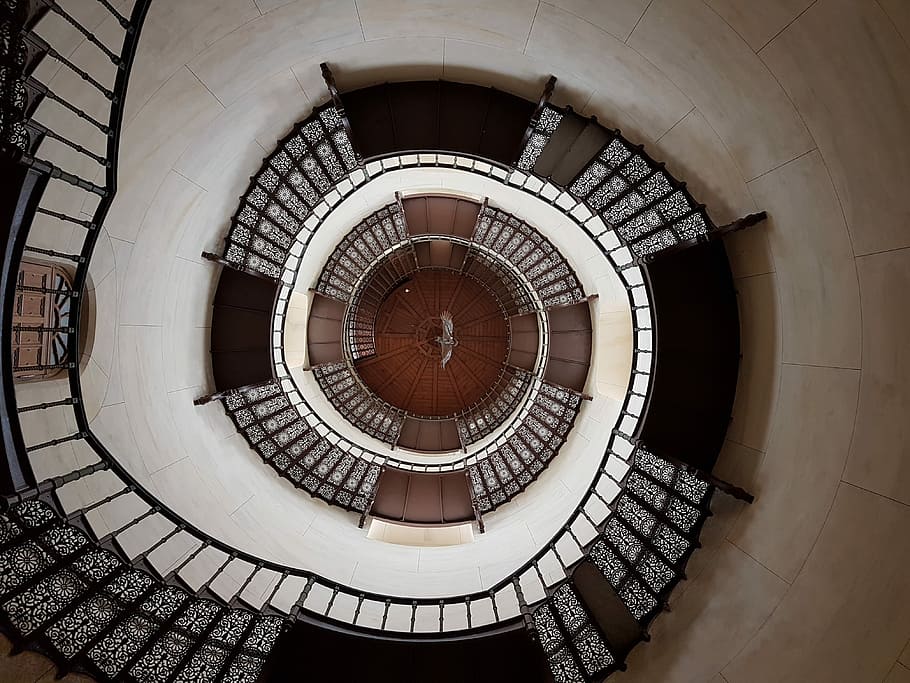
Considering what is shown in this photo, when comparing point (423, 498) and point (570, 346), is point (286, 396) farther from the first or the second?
point (570, 346)

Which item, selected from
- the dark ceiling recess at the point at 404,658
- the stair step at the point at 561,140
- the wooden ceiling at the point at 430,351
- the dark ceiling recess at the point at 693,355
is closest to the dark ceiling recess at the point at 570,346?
the wooden ceiling at the point at 430,351

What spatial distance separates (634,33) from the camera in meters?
4.98

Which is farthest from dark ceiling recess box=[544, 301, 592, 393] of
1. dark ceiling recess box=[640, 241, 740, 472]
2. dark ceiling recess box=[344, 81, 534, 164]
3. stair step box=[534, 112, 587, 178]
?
dark ceiling recess box=[344, 81, 534, 164]

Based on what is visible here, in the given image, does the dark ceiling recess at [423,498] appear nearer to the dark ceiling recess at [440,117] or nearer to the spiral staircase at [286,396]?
the spiral staircase at [286,396]

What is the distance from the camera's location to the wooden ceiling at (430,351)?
12.9 m

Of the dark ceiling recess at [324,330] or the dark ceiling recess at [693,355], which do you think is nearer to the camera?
the dark ceiling recess at [693,355]

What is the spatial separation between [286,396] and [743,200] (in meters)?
7.70

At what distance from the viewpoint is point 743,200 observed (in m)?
5.23

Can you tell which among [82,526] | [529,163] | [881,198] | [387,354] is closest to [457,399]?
[387,354]

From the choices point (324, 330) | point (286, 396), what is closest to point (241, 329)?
point (286, 396)

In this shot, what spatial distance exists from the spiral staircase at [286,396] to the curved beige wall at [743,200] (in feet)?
1.11

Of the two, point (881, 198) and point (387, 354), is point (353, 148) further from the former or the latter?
point (387, 354)

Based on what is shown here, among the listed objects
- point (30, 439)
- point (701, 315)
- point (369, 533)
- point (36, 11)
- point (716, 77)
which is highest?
point (716, 77)

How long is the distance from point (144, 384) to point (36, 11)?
4503 mm
